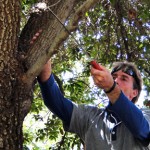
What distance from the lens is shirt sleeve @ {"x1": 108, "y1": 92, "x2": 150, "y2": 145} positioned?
187 centimetres

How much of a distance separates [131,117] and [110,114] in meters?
0.29

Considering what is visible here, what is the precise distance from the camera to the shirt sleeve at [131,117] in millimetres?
1869

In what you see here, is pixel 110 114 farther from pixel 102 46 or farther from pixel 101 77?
pixel 102 46

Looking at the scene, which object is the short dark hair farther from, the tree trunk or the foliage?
the foliage

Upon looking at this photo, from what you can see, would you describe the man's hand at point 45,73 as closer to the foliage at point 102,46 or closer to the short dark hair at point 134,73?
the short dark hair at point 134,73

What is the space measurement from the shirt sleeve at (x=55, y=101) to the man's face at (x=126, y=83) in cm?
33

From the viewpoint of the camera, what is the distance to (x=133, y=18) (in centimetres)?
382

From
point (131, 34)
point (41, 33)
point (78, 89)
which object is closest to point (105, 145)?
point (41, 33)

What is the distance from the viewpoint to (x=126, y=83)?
2.29 metres

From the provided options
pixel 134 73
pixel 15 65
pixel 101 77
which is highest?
pixel 15 65

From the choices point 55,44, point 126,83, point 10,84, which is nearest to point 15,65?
point 10,84

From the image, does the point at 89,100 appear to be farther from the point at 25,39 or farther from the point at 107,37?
the point at 25,39

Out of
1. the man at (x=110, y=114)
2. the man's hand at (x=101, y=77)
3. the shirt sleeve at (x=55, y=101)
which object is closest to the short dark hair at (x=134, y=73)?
the man at (x=110, y=114)


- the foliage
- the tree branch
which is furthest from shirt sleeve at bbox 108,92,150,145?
the foliage
